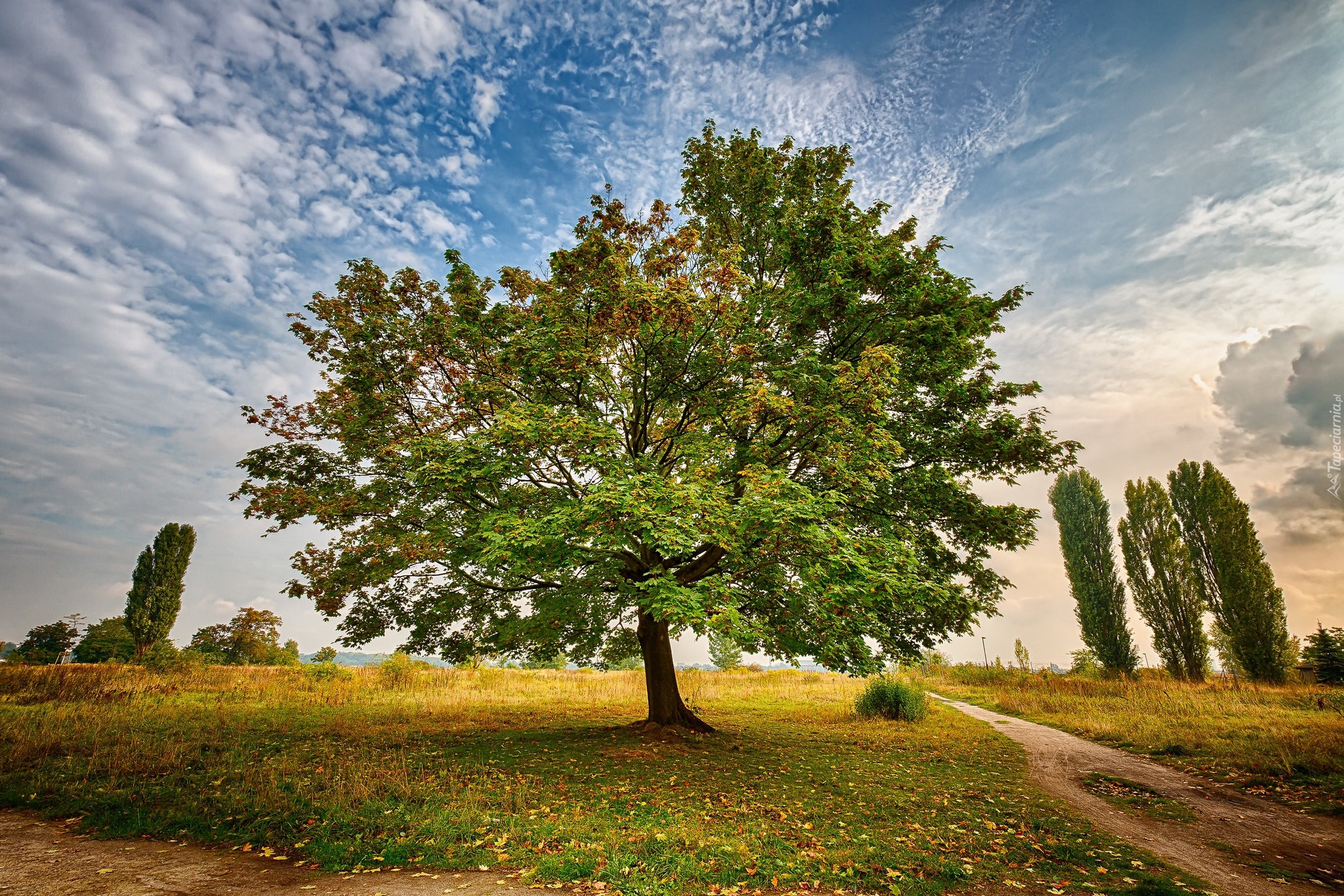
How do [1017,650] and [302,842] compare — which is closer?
[302,842]

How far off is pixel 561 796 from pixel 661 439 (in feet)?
28.1

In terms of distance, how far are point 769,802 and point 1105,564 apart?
39865mm

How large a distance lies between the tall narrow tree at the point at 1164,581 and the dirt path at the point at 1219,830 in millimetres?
27787

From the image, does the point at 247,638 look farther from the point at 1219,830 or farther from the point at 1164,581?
the point at 1164,581

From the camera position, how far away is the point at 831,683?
3603cm

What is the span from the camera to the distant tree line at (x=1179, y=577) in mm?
29188

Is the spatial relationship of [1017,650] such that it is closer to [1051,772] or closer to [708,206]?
[1051,772]

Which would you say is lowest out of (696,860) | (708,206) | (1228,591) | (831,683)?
(831,683)

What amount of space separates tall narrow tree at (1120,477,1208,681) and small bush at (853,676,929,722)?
23892 millimetres

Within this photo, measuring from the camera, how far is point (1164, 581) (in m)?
33.2

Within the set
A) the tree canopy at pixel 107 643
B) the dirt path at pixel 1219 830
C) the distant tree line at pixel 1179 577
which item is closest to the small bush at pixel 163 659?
the tree canopy at pixel 107 643

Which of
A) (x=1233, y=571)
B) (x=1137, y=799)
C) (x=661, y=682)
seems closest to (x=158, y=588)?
(x=661, y=682)

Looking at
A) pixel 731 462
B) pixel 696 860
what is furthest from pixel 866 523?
pixel 696 860

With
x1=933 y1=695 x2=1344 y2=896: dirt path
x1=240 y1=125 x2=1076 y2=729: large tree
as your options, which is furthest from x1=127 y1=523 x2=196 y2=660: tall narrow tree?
x1=933 y1=695 x2=1344 y2=896: dirt path
